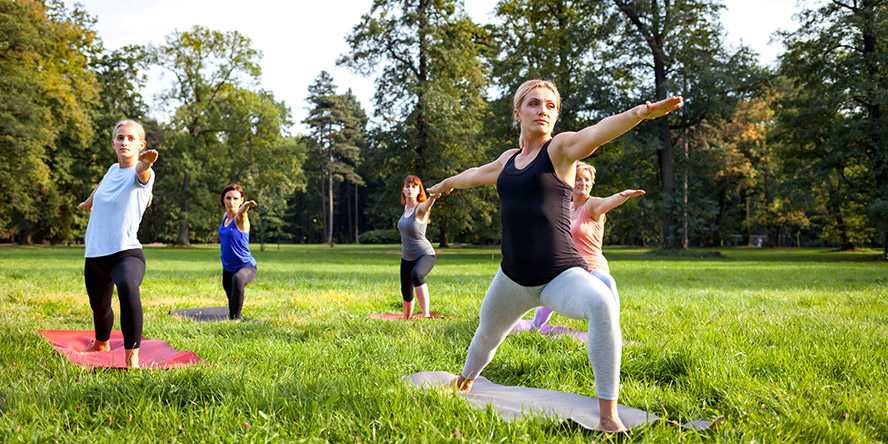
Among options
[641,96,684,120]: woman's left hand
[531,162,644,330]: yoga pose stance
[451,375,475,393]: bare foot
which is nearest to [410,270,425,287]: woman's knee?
[531,162,644,330]: yoga pose stance

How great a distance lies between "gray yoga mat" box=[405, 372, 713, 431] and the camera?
A: 3318 millimetres

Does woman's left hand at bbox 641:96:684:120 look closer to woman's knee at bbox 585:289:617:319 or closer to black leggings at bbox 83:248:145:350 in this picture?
woman's knee at bbox 585:289:617:319

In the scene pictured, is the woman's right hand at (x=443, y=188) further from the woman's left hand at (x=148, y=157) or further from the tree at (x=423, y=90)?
the tree at (x=423, y=90)

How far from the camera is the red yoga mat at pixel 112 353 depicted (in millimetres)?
4766

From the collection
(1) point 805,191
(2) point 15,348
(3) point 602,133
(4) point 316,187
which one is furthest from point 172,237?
(3) point 602,133

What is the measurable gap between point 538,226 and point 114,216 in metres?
3.55

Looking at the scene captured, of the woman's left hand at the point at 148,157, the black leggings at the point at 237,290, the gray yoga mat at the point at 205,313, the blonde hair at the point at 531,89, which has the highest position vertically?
the blonde hair at the point at 531,89

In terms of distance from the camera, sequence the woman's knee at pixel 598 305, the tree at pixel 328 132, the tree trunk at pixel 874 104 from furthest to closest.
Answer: the tree at pixel 328 132
the tree trunk at pixel 874 104
the woman's knee at pixel 598 305

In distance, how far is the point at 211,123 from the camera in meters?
43.7

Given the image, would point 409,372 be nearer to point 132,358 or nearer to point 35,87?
point 132,358

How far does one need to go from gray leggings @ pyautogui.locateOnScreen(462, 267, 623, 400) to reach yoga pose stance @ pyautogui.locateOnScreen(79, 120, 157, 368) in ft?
9.64

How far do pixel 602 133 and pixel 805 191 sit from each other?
1181 inches

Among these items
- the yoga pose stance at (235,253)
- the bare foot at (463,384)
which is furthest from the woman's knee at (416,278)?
the bare foot at (463,384)

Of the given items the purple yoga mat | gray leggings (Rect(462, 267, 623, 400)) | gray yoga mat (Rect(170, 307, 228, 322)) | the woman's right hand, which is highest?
the woman's right hand
